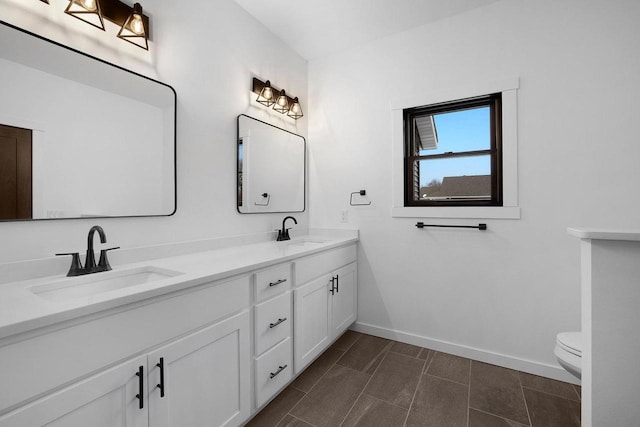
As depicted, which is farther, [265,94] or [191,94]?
[265,94]

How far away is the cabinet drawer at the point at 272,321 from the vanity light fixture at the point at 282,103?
5.23ft

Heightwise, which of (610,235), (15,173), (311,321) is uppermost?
(15,173)

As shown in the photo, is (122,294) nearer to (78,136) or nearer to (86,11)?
(78,136)

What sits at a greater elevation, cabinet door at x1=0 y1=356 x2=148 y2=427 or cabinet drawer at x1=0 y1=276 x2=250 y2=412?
cabinet drawer at x1=0 y1=276 x2=250 y2=412

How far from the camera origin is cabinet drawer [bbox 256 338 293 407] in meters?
1.54

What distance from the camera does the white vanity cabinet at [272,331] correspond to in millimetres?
1538

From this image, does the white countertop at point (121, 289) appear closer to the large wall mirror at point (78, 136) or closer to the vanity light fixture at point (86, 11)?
the large wall mirror at point (78, 136)

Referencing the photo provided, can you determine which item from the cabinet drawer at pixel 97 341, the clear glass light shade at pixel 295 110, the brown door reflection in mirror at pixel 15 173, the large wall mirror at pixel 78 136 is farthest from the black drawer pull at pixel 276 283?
the clear glass light shade at pixel 295 110

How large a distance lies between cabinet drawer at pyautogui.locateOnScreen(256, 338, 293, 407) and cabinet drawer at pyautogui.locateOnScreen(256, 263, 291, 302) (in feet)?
1.03

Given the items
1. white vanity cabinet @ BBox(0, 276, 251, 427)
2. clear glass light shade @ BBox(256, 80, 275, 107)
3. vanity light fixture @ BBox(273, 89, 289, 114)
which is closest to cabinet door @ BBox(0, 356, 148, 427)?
white vanity cabinet @ BBox(0, 276, 251, 427)

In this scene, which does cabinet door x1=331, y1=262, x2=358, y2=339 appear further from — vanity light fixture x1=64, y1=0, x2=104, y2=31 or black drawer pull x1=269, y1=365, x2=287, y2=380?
vanity light fixture x1=64, y1=0, x2=104, y2=31

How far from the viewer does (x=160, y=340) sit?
1.09 m

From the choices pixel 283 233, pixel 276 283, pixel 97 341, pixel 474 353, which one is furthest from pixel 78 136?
pixel 474 353

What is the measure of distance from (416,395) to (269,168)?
1922mm
